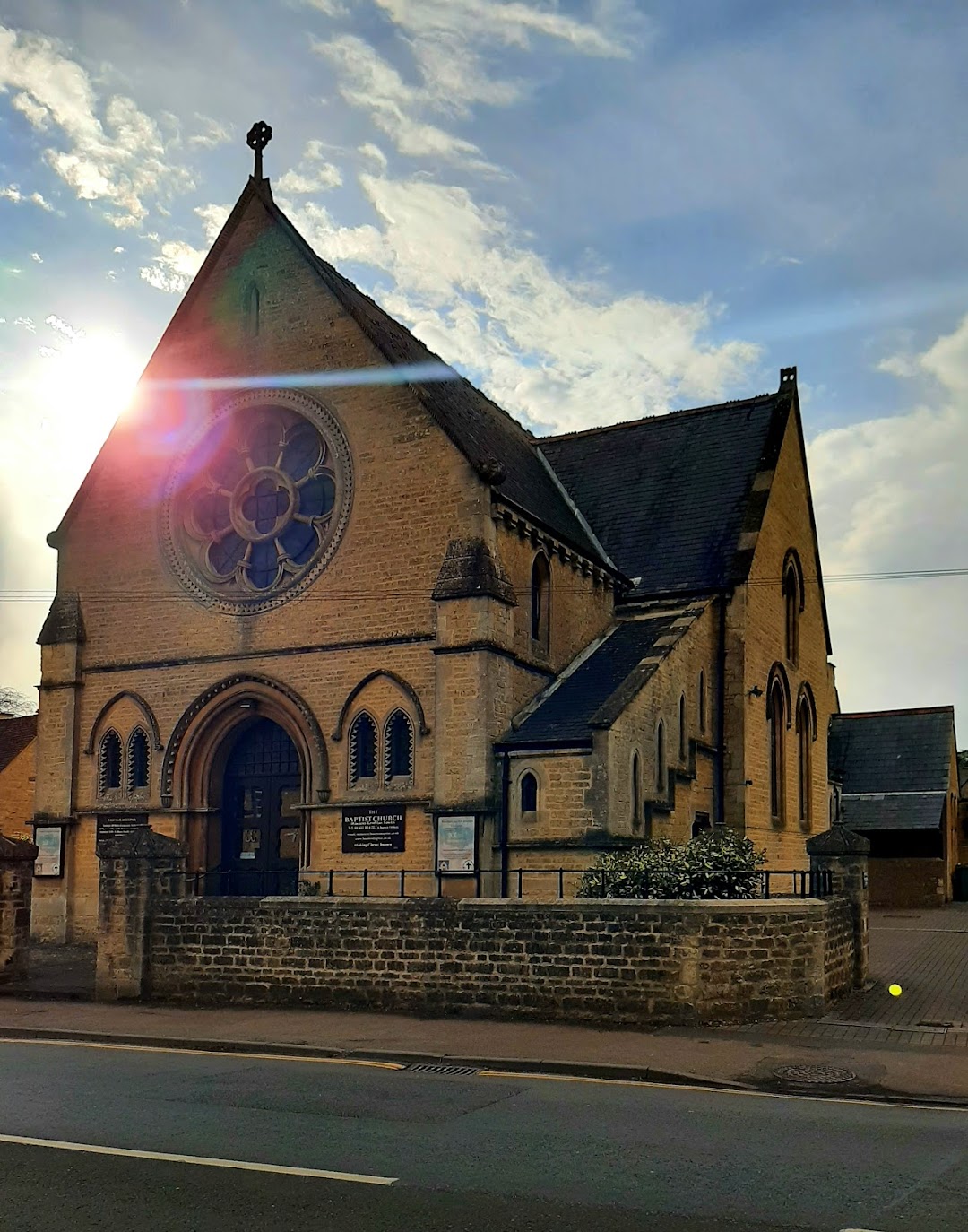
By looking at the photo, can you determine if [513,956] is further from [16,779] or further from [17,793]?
[17,793]

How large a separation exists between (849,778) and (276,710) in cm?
2745

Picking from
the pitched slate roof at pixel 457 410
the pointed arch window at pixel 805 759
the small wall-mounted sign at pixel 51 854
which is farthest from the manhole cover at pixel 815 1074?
the pointed arch window at pixel 805 759

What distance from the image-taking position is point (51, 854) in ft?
85.3

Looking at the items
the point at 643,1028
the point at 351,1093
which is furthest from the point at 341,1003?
the point at 351,1093

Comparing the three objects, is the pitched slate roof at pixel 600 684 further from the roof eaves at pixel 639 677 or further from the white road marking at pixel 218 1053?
the white road marking at pixel 218 1053

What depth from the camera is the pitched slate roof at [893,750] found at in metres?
44.9

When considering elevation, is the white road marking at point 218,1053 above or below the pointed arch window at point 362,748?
below

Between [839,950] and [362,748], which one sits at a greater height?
[362,748]

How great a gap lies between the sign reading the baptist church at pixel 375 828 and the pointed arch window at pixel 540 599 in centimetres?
440

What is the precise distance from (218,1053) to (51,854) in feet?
43.2

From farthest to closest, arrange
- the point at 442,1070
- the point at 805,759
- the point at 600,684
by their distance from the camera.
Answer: the point at 805,759
the point at 600,684
the point at 442,1070

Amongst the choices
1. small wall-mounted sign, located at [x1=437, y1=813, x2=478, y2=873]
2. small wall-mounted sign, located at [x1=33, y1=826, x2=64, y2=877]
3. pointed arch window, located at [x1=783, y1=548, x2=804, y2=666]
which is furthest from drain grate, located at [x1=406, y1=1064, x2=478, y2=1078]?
pointed arch window, located at [x1=783, y1=548, x2=804, y2=666]

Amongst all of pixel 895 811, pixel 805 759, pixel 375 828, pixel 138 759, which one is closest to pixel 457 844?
pixel 375 828

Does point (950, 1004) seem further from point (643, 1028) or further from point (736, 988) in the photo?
point (643, 1028)
